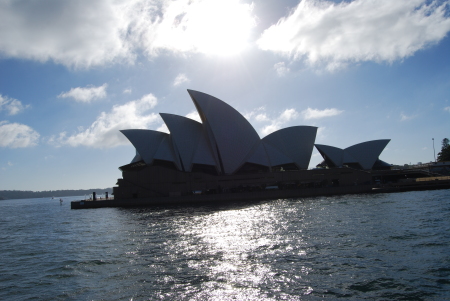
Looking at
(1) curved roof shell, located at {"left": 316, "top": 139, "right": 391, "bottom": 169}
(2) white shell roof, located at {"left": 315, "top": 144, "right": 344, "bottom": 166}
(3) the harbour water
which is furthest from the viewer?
(1) curved roof shell, located at {"left": 316, "top": 139, "right": 391, "bottom": 169}

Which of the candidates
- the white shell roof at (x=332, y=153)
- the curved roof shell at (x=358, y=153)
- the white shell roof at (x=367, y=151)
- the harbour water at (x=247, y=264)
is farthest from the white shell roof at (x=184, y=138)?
the harbour water at (x=247, y=264)

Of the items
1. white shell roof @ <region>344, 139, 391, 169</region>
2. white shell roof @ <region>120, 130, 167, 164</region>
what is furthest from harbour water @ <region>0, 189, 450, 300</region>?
white shell roof @ <region>344, 139, 391, 169</region>

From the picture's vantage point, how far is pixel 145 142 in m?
50.4

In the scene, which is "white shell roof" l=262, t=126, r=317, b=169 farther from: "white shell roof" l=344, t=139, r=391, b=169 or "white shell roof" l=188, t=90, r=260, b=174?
"white shell roof" l=344, t=139, r=391, b=169

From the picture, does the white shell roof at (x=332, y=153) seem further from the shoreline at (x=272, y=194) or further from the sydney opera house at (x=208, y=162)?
the shoreline at (x=272, y=194)

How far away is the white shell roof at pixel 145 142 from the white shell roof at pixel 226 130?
324 inches

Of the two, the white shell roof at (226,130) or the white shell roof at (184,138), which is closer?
the white shell roof at (226,130)

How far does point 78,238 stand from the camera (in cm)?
2005

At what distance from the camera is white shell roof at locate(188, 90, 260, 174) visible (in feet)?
158

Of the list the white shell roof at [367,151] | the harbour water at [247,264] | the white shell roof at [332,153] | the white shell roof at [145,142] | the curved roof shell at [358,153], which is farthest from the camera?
the white shell roof at [367,151]

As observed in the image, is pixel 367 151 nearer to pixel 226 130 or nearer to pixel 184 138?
pixel 226 130

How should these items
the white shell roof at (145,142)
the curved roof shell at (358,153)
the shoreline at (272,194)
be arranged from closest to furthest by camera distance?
the shoreline at (272,194) → the white shell roof at (145,142) → the curved roof shell at (358,153)

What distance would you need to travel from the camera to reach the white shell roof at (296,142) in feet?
182

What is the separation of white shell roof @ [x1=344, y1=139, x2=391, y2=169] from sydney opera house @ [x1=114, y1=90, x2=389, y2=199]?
7.96 meters
